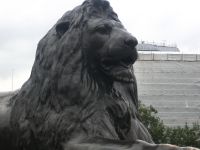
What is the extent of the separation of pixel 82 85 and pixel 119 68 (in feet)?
1.36

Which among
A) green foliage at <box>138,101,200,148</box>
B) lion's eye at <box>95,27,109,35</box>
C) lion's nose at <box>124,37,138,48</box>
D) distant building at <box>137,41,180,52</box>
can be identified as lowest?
green foliage at <box>138,101,200,148</box>

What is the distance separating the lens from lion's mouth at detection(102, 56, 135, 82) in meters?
4.34

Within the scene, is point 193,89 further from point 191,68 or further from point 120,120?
point 120,120

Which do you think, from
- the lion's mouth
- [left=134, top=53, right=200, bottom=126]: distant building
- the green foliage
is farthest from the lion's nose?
[left=134, top=53, right=200, bottom=126]: distant building

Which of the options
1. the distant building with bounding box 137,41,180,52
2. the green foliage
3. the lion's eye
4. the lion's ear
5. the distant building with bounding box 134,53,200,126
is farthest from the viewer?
the distant building with bounding box 137,41,180,52

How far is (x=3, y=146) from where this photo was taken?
5.12 meters

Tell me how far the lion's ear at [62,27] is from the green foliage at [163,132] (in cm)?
2227

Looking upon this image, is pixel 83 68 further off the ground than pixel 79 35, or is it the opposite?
pixel 79 35

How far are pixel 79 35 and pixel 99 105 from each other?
0.75m

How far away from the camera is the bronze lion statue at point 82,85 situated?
4.32 m

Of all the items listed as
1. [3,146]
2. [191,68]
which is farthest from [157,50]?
[3,146]

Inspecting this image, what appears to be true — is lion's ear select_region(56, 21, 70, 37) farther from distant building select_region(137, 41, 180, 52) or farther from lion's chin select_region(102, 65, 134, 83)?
distant building select_region(137, 41, 180, 52)

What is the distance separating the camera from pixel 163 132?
28.5m

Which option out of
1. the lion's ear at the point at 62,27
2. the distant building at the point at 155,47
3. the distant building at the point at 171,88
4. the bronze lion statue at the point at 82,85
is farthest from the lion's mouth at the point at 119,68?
the distant building at the point at 155,47
